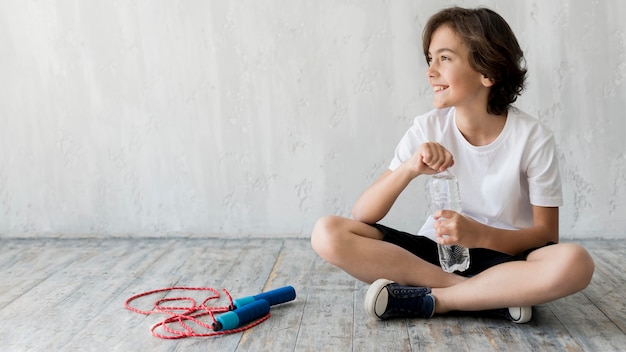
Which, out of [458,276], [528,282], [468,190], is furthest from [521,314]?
[468,190]

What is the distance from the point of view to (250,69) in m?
2.46

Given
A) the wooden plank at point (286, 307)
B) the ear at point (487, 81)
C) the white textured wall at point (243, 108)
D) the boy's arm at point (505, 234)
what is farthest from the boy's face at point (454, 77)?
the white textured wall at point (243, 108)

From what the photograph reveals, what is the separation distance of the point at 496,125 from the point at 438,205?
0.22 metres

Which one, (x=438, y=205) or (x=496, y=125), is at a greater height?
(x=496, y=125)

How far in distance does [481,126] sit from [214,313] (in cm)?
70

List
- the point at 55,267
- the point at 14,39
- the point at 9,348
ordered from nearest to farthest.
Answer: the point at 9,348 → the point at 55,267 → the point at 14,39

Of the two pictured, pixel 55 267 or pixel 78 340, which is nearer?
pixel 78 340

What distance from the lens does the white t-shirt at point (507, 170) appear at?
5.34 ft

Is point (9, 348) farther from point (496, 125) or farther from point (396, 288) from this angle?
point (496, 125)

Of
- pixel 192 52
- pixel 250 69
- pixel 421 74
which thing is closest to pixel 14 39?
pixel 192 52

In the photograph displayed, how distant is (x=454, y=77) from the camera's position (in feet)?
5.48

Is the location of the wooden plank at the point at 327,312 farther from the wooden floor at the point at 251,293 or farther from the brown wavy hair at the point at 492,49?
the brown wavy hair at the point at 492,49

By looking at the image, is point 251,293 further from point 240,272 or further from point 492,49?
point 492,49

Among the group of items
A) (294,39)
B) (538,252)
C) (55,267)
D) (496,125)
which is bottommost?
(55,267)
